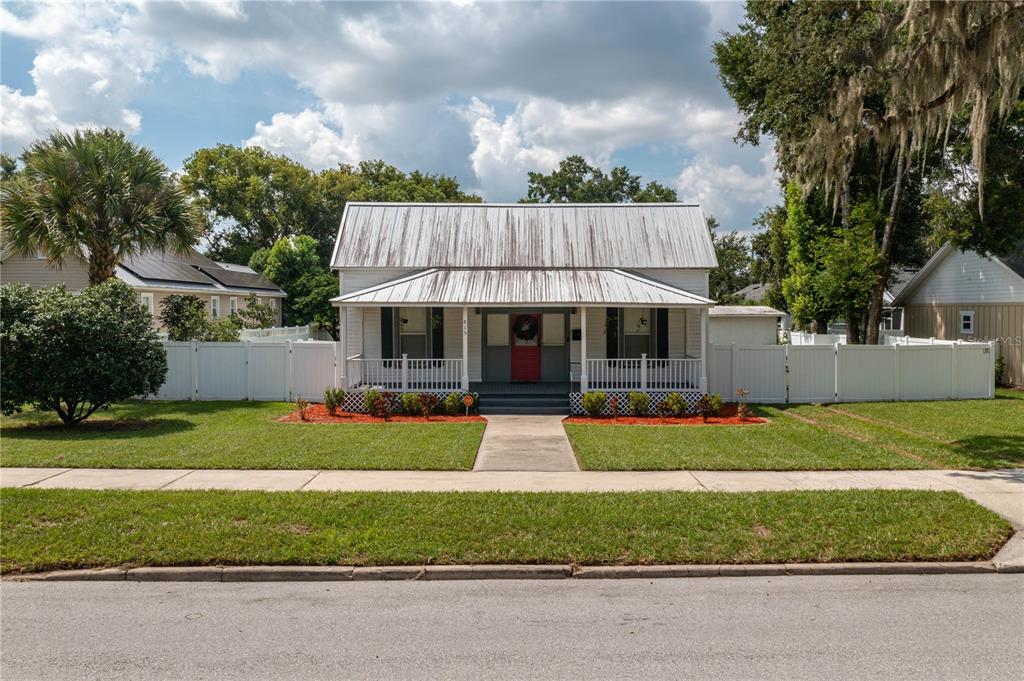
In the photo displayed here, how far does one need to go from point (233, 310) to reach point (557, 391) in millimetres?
20282

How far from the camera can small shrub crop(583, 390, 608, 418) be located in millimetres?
A: 15867

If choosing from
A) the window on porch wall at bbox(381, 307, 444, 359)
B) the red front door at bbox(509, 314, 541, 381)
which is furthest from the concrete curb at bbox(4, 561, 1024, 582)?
the red front door at bbox(509, 314, 541, 381)

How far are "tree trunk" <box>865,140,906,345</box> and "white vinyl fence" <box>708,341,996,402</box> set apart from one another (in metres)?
5.77

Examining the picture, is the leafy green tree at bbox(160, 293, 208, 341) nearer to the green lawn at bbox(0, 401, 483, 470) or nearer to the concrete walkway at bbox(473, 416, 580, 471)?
the green lawn at bbox(0, 401, 483, 470)

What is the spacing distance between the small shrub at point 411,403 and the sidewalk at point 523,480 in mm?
Answer: 5677

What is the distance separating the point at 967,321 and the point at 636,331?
13.1m

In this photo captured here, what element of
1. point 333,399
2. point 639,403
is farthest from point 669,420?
point 333,399

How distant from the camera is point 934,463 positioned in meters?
10.9

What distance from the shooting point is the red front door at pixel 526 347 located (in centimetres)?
1900

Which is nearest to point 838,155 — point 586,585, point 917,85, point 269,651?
point 917,85

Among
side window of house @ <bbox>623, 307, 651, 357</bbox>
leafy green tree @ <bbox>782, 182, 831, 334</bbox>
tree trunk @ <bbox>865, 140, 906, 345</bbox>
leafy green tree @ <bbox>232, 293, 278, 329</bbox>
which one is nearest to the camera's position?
side window of house @ <bbox>623, 307, 651, 357</bbox>

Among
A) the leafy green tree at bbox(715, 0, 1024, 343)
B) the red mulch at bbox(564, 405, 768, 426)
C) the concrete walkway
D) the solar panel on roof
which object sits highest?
the leafy green tree at bbox(715, 0, 1024, 343)

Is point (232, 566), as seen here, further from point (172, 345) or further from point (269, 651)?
point (172, 345)

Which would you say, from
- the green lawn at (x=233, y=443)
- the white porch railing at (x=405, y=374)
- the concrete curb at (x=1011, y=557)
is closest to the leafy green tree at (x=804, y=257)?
the white porch railing at (x=405, y=374)
